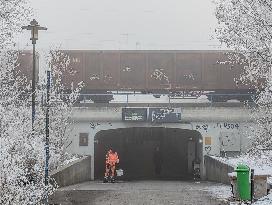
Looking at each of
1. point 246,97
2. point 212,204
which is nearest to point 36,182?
point 212,204

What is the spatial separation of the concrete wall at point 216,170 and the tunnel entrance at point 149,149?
9403mm

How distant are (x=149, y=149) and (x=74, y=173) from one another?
20197 mm

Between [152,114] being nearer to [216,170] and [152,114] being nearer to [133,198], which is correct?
[216,170]

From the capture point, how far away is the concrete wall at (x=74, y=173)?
17.2m

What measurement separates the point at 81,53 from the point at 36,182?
18134mm

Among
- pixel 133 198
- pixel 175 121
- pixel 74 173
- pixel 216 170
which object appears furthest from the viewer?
pixel 175 121

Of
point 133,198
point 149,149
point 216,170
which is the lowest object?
point 149,149

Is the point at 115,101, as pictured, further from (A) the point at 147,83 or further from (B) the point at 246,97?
(B) the point at 246,97

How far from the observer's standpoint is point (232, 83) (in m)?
30.5

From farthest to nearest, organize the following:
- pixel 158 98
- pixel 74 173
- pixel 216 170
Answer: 1. pixel 158 98
2. pixel 216 170
3. pixel 74 173

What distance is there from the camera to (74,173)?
21.3 metres

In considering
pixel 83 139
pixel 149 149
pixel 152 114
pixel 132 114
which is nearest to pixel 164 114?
pixel 152 114

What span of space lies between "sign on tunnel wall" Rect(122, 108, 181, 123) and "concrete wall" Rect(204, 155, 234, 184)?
2.97 metres

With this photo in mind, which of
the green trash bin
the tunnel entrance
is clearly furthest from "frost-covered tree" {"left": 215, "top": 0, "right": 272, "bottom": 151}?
the tunnel entrance
